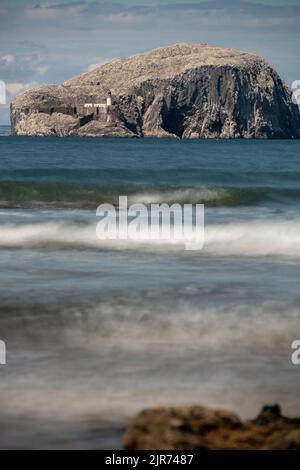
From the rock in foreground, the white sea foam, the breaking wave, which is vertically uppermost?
the breaking wave

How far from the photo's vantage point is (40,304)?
11383 mm

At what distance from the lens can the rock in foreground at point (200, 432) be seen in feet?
19.5

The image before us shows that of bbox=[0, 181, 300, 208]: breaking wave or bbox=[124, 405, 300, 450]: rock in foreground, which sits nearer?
bbox=[124, 405, 300, 450]: rock in foreground

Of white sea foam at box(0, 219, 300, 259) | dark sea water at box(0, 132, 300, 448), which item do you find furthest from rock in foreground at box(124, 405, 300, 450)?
white sea foam at box(0, 219, 300, 259)

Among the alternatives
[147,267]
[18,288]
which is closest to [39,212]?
[147,267]

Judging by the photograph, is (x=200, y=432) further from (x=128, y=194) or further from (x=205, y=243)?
(x=128, y=194)

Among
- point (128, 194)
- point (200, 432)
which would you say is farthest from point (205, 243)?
point (128, 194)

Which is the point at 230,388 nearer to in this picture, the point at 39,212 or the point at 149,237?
the point at 149,237

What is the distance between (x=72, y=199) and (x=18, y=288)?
19261mm

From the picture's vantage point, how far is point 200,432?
6.06 meters

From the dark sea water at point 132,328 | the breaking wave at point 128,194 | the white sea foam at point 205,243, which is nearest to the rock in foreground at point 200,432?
the dark sea water at point 132,328

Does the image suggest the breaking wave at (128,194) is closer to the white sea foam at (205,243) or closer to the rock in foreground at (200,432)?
the white sea foam at (205,243)

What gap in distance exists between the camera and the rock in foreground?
19.5 ft

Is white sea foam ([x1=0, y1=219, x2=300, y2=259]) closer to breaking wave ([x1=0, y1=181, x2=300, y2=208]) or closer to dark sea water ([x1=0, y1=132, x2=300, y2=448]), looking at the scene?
dark sea water ([x1=0, y1=132, x2=300, y2=448])
